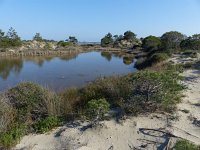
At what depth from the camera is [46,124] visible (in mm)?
6574

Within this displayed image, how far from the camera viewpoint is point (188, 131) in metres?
6.05

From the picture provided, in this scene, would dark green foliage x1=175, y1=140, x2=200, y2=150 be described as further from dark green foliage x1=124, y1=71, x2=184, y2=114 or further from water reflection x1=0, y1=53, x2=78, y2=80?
water reflection x1=0, y1=53, x2=78, y2=80

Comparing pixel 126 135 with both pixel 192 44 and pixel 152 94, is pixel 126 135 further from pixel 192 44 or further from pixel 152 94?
pixel 192 44

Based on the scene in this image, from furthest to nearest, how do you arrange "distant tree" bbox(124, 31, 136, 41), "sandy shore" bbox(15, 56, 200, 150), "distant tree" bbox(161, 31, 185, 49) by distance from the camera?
1. "distant tree" bbox(124, 31, 136, 41)
2. "distant tree" bbox(161, 31, 185, 49)
3. "sandy shore" bbox(15, 56, 200, 150)

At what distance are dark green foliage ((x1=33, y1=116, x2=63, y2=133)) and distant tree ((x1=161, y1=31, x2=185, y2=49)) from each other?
33.6 metres

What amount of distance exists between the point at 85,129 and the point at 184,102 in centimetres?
333

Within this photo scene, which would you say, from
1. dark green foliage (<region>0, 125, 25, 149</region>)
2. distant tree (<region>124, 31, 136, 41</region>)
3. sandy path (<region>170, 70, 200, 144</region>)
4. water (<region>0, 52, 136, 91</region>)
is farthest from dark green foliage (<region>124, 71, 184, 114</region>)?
distant tree (<region>124, 31, 136, 41</region>)

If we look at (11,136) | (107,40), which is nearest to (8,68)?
(11,136)

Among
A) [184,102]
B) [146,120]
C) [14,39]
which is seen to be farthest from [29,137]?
[14,39]

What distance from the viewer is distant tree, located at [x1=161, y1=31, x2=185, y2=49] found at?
39.1 metres

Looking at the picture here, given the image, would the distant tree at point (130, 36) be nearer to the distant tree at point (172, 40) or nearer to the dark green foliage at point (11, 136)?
the distant tree at point (172, 40)

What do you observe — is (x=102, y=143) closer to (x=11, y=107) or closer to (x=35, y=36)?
(x=11, y=107)

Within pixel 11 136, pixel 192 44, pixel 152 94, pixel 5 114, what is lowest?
pixel 11 136

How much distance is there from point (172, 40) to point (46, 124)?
118 ft
